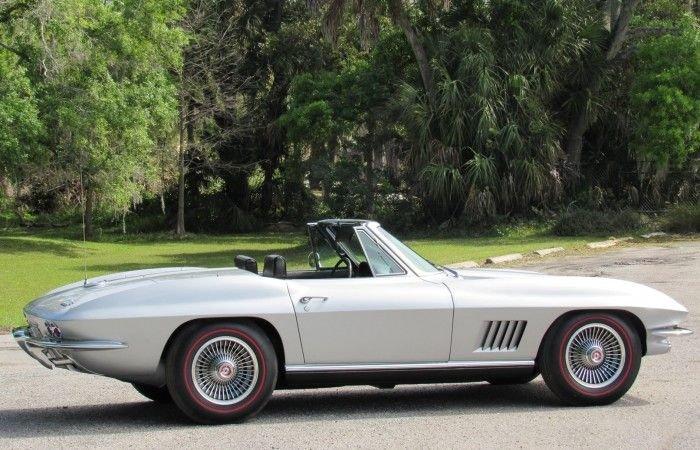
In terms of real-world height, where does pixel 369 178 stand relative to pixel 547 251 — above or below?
above

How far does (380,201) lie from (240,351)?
27270 mm

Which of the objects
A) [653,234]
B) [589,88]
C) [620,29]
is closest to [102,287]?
[653,234]

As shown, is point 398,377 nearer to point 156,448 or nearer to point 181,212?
point 156,448

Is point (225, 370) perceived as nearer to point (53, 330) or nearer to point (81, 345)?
point (81, 345)

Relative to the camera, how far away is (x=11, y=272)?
26391 millimetres

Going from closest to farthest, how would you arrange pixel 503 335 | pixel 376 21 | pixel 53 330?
pixel 53 330 → pixel 503 335 → pixel 376 21

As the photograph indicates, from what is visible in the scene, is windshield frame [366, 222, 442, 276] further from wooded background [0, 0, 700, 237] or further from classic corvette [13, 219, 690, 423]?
wooded background [0, 0, 700, 237]

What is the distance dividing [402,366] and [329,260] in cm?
112

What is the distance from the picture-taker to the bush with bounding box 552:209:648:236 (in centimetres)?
3030

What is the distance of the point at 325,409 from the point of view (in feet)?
24.2

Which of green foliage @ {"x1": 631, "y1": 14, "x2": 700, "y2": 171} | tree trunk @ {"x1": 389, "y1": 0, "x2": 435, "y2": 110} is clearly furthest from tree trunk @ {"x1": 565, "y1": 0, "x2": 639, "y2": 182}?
tree trunk @ {"x1": 389, "y1": 0, "x2": 435, "y2": 110}

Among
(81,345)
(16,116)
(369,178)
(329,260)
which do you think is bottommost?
(81,345)

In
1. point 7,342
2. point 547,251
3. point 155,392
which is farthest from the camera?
point 547,251

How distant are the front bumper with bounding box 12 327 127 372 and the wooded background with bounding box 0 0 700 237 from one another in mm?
22486
